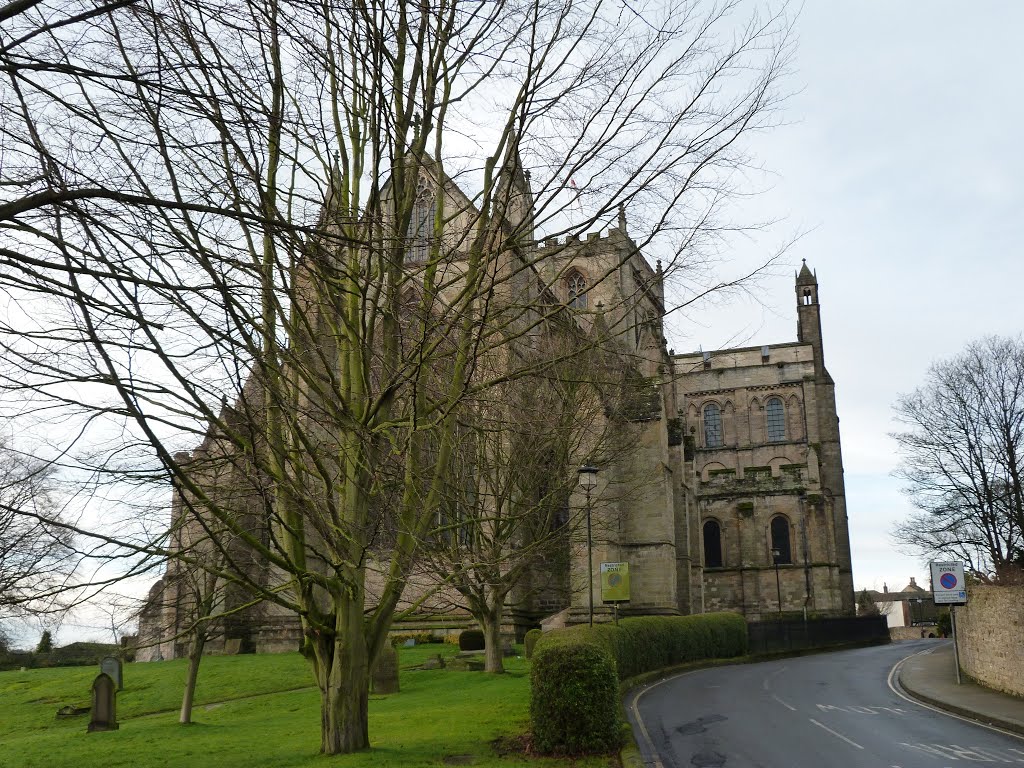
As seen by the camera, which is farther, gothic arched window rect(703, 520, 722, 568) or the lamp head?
gothic arched window rect(703, 520, 722, 568)

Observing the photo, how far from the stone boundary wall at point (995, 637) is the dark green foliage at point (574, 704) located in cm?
1148

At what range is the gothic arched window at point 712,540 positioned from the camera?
57.5 m

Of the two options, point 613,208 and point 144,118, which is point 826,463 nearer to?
point 613,208

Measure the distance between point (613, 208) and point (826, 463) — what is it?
5549 cm

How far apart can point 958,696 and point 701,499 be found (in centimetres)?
3813

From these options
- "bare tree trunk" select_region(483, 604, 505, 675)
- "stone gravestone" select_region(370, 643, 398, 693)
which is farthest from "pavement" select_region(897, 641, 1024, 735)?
"stone gravestone" select_region(370, 643, 398, 693)

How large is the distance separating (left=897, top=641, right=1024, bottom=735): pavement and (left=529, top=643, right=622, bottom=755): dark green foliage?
767 centimetres

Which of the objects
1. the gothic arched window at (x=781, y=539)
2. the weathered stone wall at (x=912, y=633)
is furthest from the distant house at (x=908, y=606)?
the gothic arched window at (x=781, y=539)

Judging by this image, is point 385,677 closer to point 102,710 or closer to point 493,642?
point 493,642

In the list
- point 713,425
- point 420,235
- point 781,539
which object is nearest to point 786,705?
point 420,235

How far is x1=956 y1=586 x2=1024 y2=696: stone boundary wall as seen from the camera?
769 inches

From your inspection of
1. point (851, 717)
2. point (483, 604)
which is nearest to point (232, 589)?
point (483, 604)

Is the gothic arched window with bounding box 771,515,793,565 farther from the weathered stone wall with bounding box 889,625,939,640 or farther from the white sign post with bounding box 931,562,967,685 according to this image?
the white sign post with bounding box 931,562,967,685

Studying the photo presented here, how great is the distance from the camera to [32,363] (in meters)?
7.91
